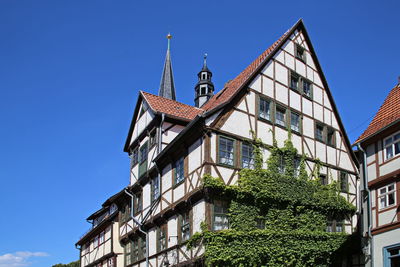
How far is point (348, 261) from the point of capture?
26906 mm

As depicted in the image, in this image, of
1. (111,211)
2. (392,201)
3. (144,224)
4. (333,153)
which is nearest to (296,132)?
(333,153)

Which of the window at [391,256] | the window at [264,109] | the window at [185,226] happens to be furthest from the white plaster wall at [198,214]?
the window at [391,256]

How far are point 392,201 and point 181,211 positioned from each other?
29.5ft

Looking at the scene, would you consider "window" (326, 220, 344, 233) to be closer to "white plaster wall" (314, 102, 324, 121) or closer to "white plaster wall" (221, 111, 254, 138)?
"white plaster wall" (314, 102, 324, 121)

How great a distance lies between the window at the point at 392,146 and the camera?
21.7 m

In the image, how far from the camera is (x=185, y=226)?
24172 mm

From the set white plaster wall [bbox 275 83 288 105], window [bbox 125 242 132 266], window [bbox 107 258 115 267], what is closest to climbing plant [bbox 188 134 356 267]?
white plaster wall [bbox 275 83 288 105]

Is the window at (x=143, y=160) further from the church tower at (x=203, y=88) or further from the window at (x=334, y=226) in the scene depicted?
the window at (x=334, y=226)

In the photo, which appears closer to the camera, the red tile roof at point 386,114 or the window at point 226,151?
the red tile roof at point 386,114

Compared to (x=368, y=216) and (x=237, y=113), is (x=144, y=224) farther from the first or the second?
(x=368, y=216)

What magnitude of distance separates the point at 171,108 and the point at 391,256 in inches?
543

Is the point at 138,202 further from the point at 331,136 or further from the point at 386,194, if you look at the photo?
the point at 386,194

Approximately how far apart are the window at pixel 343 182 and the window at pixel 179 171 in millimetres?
8650

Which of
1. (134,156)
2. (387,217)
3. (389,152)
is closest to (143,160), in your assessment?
(134,156)
